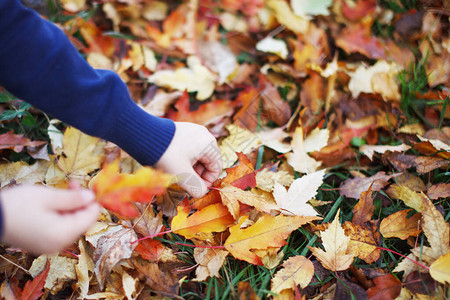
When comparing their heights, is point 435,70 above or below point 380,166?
above

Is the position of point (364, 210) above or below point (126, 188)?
below

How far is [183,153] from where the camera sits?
1.00 m

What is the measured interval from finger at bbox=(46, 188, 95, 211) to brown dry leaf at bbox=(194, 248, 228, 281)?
378 millimetres

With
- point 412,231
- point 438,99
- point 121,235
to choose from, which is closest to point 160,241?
point 121,235

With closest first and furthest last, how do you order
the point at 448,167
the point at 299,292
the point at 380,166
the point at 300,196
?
the point at 299,292, the point at 300,196, the point at 448,167, the point at 380,166

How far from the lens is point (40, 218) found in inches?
25.9

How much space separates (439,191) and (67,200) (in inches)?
43.9

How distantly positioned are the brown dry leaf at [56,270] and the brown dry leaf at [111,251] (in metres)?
0.10

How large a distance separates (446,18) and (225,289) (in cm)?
163

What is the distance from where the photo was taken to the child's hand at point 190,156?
0.99 metres

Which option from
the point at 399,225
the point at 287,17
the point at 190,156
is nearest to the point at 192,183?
the point at 190,156

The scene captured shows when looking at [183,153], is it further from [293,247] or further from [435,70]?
[435,70]

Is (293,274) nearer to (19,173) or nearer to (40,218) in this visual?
(40,218)

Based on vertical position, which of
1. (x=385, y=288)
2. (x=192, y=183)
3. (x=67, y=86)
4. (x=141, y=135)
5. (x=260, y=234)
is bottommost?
(x=385, y=288)
